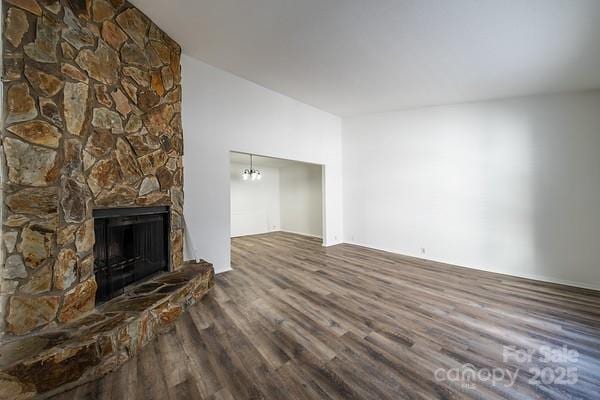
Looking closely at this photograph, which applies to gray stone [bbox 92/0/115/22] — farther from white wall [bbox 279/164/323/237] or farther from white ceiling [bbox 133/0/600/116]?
white wall [bbox 279/164/323/237]

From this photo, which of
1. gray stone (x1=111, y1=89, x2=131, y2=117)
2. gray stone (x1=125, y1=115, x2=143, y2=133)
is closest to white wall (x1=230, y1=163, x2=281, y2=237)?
gray stone (x1=125, y1=115, x2=143, y2=133)

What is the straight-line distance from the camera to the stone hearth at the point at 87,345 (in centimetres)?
136

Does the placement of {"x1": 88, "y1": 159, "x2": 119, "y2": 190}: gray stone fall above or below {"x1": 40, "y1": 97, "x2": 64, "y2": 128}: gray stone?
below

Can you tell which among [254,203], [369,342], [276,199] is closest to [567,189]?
[369,342]

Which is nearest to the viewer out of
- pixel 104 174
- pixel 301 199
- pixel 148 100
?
pixel 104 174

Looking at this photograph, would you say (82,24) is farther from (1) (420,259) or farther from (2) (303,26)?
(1) (420,259)

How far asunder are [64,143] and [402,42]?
11.7 ft

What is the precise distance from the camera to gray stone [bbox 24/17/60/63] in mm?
1641

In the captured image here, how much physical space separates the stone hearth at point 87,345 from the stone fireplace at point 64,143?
0.19 metres

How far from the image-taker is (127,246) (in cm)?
241

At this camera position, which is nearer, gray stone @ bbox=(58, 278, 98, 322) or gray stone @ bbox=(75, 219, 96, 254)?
gray stone @ bbox=(58, 278, 98, 322)

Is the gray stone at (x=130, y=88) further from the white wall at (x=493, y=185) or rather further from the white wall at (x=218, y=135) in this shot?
the white wall at (x=493, y=185)

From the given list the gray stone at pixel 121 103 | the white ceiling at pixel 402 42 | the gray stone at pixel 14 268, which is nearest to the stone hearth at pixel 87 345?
the gray stone at pixel 14 268

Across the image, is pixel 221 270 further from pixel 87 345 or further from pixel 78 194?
pixel 78 194
